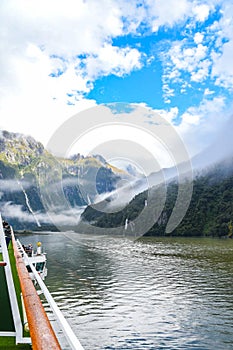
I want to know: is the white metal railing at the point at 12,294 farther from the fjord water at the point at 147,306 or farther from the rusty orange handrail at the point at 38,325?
the fjord water at the point at 147,306

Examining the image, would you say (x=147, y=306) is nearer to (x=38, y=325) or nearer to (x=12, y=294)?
(x=12, y=294)

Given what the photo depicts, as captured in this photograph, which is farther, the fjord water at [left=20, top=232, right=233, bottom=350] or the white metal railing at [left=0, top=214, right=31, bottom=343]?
the fjord water at [left=20, top=232, right=233, bottom=350]

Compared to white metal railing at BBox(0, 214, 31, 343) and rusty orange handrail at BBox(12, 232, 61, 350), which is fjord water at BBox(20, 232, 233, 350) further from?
rusty orange handrail at BBox(12, 232, 61, 350)

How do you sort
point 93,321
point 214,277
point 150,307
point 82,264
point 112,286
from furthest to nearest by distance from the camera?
point 82,264 < point 214,277 < point 112,286 < point 150,307 < point 93,321

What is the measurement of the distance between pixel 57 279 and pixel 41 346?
3479cm

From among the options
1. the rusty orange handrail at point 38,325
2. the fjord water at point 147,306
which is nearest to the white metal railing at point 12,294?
the rusty orange handrail at point 38,325

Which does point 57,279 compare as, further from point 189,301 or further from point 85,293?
point 189,301

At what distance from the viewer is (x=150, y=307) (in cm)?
2384

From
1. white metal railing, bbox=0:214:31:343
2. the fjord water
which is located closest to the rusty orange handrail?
white metal railing, bbox=0:214:31:343

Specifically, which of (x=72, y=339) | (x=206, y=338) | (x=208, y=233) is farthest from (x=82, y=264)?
(x=208, y=233)

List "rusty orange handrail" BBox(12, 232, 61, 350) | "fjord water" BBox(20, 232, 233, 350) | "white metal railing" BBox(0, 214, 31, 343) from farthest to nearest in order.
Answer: "fjord water" BBox(20, 232, 233, 350)
"white metal railing" BBox(0, 214, 31, 343)
"rusty orange handrail" BBox(12, 232, 61, 350)

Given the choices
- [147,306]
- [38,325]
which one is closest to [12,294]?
[38,325]

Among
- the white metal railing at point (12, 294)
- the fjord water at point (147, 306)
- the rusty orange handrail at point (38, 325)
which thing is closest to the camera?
the rusty orange handrail at point (38, 325)

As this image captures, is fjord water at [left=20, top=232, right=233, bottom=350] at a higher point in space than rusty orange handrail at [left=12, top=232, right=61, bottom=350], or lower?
lower
